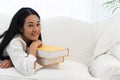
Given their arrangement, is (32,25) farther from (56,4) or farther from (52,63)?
(56,4)

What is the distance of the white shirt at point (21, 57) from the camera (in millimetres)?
1510

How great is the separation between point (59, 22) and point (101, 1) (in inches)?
30.1

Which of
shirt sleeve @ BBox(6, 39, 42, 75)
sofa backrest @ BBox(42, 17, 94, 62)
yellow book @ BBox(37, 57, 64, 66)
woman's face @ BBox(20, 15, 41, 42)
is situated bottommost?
sofa backrest @ BBox(42, 17, 94, 62)

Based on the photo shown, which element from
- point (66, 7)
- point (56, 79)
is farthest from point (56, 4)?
point (56, 79)

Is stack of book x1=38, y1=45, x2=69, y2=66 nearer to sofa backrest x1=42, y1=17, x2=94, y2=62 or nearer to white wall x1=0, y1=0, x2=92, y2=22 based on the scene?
sofa backrest x1=42, y1=17, x2=94, y2=62

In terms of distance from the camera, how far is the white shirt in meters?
1.51

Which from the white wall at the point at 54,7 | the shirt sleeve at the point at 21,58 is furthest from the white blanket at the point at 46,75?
the white wall at the point at 54,7

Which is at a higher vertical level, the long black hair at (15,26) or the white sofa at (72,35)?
the long black hair at (15,26)

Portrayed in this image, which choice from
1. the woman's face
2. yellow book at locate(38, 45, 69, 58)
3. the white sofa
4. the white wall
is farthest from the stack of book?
the white wall

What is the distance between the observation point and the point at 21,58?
1.55 metres

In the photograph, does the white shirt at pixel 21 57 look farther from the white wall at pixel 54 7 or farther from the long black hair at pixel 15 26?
the white wall at pixel 54 7

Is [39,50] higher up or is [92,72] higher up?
[39,50]

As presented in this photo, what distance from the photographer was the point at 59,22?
226cm

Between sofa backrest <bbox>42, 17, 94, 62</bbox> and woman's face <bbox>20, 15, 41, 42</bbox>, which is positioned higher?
woman's face <bbox>20, 15, 41, 42</bbox>
